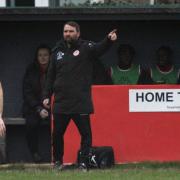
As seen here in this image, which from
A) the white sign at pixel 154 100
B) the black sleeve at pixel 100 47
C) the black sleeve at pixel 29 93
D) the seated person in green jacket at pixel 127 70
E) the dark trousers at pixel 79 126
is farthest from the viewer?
the seated person in green jacket at pixel 127 70

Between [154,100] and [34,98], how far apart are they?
1.94m

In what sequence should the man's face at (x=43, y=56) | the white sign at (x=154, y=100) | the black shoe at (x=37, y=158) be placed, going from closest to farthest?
the white sign at (x=154, y=100) < the black shoe at (x=37, y=158) < the man's face at (x=43, y=56)

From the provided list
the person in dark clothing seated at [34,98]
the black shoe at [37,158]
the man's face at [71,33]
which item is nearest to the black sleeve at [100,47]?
the man's face at [71,33]

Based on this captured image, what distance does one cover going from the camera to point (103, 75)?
1261 centimetres

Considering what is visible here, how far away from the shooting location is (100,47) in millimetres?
9992

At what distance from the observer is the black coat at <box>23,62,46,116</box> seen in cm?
1195

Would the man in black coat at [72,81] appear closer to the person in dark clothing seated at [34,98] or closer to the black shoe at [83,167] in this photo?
the black shoe at [83,167]

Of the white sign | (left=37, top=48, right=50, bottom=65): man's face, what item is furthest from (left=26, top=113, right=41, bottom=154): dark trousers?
the white sign

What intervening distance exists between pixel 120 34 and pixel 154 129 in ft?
6.96

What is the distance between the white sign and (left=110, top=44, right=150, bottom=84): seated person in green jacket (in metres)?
0.98

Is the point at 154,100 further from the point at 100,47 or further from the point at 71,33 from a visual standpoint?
the point at 71,33

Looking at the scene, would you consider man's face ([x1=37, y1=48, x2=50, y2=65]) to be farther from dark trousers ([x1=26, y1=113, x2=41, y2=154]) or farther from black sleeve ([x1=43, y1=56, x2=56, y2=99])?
black sleeve ([x1=43, y1=56, x2=56, y2=99])

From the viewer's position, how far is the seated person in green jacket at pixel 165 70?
12.7 m

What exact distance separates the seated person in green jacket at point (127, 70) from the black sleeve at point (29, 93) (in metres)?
1.47
